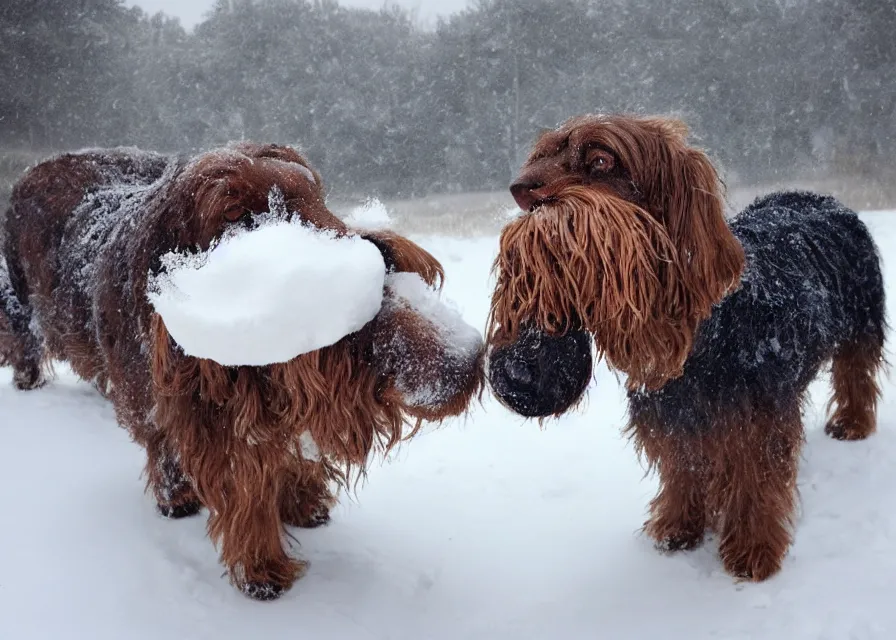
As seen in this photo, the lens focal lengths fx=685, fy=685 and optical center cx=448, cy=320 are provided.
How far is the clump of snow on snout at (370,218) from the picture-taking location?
2309 millimetres

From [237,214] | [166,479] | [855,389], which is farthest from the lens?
[855,389]

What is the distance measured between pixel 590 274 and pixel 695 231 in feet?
1.21

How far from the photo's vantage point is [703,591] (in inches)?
104

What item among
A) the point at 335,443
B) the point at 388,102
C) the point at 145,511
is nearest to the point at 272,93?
the point at 388,102

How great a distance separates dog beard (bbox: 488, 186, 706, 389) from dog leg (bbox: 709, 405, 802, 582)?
2.67ft

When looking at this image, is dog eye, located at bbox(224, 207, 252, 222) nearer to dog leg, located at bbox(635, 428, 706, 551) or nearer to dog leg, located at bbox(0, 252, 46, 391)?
dog leg, located at bbox(635, 428, 706, 551)

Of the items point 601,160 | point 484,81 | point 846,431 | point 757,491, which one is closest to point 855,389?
point 846,431

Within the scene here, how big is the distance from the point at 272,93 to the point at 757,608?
35.2 feet

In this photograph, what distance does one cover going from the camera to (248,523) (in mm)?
2574

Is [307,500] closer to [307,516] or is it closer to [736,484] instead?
[307,516]


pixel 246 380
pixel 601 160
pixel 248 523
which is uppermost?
pixel 601 160

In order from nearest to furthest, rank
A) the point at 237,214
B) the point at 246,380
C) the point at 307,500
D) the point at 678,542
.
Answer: the point at 237,214, the point at 246,380, the point at 678,542, the point at 307,500

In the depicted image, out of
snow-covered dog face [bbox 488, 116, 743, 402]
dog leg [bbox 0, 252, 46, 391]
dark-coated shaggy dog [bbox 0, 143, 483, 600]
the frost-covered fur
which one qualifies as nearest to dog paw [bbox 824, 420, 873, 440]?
the frost-covered fur

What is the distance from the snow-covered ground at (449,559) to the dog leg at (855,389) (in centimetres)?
10
